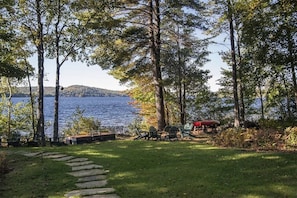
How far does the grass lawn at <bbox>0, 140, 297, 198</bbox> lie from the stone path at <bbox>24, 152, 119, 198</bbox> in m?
0.19

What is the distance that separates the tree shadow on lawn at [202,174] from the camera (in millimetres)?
5734

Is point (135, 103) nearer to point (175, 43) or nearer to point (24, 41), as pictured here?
point (175, 43)

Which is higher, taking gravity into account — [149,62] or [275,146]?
[149,62]

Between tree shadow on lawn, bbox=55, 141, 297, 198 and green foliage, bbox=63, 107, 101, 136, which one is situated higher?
green foliage, bbox=63, 107, 101, 136

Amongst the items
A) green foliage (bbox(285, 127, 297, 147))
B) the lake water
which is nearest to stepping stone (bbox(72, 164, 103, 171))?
green foliage (bbox(285, 127, 297, 147))

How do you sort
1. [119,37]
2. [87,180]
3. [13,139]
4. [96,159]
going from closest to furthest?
1. [87,180]
2. [96,159]
3. [13,139]
4. [119,37]

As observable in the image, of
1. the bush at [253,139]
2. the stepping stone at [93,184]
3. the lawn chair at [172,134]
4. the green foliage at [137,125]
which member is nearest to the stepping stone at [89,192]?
the stepping stone at [93,184]

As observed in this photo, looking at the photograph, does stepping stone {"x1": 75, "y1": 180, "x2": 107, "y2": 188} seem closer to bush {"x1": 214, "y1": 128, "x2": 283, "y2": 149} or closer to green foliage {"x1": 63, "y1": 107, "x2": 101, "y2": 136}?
bush {"x1": 214, "y1": 128, "x2": 283, "y2": 149}

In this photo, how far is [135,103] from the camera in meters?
26.1

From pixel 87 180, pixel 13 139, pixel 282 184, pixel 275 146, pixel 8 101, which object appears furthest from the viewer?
pixel 8 101

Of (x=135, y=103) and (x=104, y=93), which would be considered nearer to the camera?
(x=135, y=103)


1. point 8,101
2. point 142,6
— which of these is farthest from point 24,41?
point 8,101

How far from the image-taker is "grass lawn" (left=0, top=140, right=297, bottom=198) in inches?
227

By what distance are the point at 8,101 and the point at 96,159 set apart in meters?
19.0
